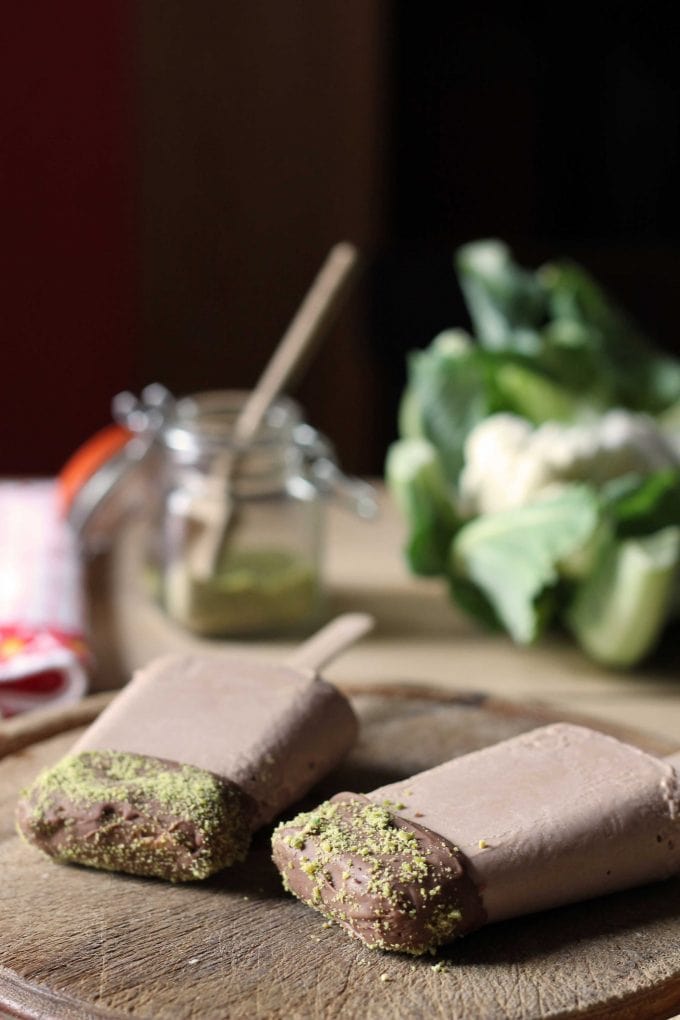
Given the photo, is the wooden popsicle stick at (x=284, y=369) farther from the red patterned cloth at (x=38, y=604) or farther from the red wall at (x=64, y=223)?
the red wall at (x=64, y=223)

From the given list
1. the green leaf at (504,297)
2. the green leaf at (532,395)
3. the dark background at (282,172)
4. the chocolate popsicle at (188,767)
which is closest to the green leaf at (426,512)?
the green leaf at (532,395)

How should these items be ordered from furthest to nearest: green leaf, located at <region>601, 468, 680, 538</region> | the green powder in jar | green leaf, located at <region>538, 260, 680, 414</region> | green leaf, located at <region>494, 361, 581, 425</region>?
green leaf, located at <region>538, 260, 680, 414</region> → green leaf, located at <region>494, 361, 581, 425</region> → the green powder in jar → green leaf, located at <region>601, 468, 680, 538</region>

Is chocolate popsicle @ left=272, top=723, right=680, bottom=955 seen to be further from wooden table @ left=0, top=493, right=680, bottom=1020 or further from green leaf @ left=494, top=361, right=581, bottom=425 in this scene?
green leaf @ left=494, top=361, right=581, bottom=425

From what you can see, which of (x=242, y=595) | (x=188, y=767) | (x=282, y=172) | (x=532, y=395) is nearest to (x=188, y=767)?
(x=188, y=767)

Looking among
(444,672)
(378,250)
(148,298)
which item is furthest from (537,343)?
(148,298)

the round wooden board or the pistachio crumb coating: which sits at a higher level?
the pistachio crumb coating

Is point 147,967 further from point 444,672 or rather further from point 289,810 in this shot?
point 444,672

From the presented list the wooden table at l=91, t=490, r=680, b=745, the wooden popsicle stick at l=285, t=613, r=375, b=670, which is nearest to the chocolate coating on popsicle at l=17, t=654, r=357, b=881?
the wooden popsicle stick at l=285, t=613, r=375, b=670
